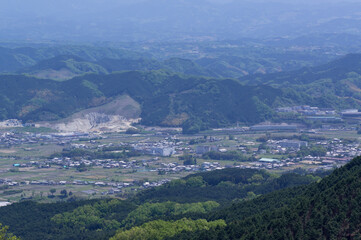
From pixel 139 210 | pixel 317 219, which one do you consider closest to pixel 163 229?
pixel 139 210

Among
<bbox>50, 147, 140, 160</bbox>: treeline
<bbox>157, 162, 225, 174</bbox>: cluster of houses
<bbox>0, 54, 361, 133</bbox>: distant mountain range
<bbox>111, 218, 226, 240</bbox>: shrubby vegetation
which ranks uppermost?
<bbox>111, 218, 226, 240</bbox>: shrubby vegetation

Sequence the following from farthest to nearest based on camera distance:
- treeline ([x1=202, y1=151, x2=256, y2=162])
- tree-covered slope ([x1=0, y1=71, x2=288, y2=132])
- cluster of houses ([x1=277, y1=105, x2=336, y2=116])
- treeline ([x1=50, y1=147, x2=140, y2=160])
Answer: cluster of houses ([x1=277, y1=105, x2=336, y2=116]) < tree-covered slope ([x1=0, y1=71, x2=288, y2=132]) < treeline ([x1=50, y1=147, x2=140, y2=160]) < treeline ([x1=202, y1=151, x2=256, y2=162])

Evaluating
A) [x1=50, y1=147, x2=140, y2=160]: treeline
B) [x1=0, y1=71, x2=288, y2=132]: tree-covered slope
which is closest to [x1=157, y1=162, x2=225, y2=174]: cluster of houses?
[x1=50, y1=147, x2=140, y2=160]: treeline

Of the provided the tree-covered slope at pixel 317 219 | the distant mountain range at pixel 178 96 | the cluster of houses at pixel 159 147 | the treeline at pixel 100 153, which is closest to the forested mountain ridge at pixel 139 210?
the tree-covered slope at pixel 317 219

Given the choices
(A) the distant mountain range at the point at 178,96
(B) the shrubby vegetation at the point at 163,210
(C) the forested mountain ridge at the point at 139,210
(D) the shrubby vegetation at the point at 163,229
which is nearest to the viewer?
(D) the shrubby vegetation at the point at 163,229

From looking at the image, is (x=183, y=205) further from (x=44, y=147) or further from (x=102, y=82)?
(x=102, y=82)

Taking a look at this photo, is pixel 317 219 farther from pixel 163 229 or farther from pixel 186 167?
pixel 186 167

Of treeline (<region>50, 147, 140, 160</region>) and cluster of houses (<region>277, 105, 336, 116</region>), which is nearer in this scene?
treeline (<region>50, 147, 140, 160</region>)

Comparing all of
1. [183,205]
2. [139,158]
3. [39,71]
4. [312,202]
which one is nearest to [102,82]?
[39,71]

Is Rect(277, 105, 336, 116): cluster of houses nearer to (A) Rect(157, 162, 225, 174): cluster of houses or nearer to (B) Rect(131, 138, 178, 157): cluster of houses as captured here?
(B) Rect(131, 138, 178, 157): cluster of houses

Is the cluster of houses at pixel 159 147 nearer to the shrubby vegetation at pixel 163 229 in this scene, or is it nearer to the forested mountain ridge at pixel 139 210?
the forested mountain ridge at pixel 139 210

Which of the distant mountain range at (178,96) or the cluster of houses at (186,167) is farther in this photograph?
the distant mountain range at (178,96)
